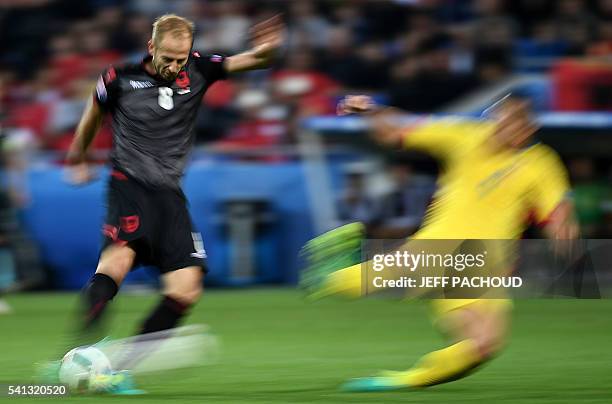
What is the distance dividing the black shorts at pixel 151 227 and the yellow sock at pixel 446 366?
44.0 inches

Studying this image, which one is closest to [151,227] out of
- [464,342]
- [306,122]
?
[464,342]

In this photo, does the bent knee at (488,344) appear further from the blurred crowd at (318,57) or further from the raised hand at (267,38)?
the blurred crowd at (318,57)

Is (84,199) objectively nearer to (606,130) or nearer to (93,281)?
(606,130)

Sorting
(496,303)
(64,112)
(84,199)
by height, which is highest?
(64,112)

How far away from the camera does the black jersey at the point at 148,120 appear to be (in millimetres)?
6227

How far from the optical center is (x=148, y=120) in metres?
6.23

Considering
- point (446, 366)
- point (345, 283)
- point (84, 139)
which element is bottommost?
point (446, 366)

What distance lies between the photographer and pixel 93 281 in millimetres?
6090

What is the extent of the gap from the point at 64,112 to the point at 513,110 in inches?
373

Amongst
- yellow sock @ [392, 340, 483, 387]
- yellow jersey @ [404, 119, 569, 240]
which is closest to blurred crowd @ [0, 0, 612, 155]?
yellow jersey @ [404, 119, 569, 240]

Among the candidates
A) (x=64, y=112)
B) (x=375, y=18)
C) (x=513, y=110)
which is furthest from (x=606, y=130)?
(x=513, y=110)

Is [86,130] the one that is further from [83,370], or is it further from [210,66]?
[83,370]

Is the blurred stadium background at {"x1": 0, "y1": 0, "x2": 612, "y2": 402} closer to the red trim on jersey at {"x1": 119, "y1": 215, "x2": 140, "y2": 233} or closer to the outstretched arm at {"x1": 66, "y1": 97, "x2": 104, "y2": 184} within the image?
the outstretched arm at {"x1": 66, "y1": 97, "x2": 104, "y2": 184}

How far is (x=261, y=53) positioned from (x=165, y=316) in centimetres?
135
